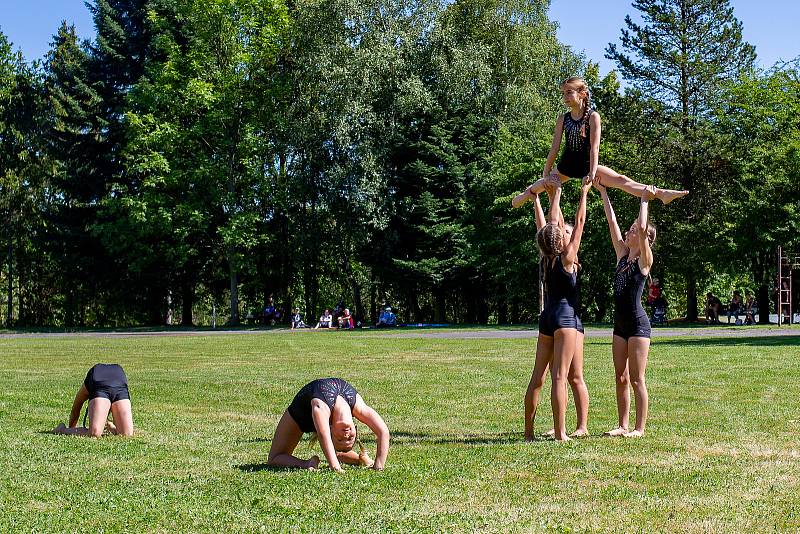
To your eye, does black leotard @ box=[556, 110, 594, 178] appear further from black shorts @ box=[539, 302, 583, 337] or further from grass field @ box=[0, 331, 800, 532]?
grass field @ box=[0, 331, 800, 532]

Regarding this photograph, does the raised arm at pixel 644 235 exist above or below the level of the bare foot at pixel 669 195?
below

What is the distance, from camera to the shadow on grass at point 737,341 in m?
25.6

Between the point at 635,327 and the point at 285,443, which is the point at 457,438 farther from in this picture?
the point at 285,443

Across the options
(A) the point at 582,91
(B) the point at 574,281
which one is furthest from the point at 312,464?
(A) the point at 582,91

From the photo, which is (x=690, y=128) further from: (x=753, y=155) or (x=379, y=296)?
(x=379, y=296)

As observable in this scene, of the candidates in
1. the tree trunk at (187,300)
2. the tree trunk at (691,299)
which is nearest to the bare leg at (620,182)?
the tree trunk at (691,299)

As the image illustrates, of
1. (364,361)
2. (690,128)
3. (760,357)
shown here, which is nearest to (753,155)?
(690,128)

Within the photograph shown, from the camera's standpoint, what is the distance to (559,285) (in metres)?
9.66

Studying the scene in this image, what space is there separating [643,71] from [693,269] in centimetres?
1190

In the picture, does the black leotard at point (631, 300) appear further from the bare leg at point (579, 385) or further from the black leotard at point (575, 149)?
the black leotard at point (575, 149)

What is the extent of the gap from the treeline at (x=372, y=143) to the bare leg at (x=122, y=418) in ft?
122

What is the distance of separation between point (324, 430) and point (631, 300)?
12.0 feet

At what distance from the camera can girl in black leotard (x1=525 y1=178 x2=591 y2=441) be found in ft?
31.2

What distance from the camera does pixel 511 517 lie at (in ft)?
21.0
